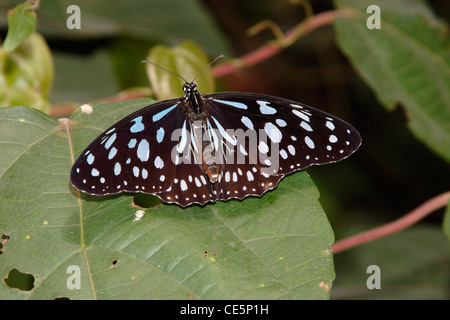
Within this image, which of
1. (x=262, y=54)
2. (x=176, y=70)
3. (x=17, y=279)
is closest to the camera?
(x=17, y=279)

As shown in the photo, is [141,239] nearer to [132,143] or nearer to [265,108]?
[132,143]

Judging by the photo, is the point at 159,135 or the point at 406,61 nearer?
the point at 159,135

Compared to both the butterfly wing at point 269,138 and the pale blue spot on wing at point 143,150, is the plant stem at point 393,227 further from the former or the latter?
the pale blue spot on wing at point 143,150

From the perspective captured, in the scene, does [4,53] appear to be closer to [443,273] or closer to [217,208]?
[217,208]

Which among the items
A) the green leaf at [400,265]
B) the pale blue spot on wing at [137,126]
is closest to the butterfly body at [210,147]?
the pale blue spot on wing at [137,126]

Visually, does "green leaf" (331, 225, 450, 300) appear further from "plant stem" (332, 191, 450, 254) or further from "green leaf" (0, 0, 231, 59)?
"green leaf" (0, 0, 231, 59)

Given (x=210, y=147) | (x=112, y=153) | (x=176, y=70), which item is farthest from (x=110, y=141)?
(x=176, y=70)
